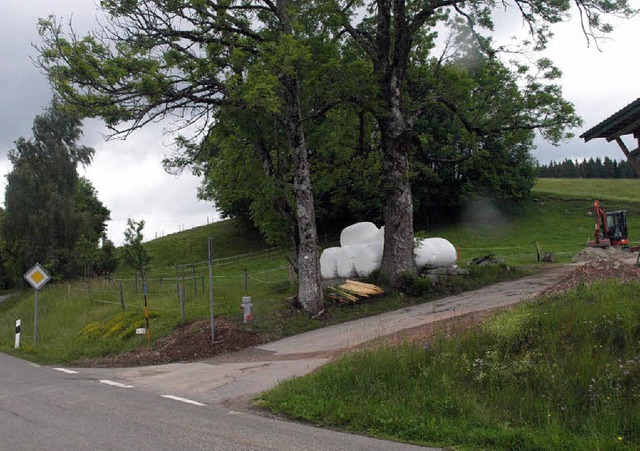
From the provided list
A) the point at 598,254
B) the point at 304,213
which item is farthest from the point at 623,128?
the point at 598,254

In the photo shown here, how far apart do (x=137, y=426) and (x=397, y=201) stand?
42.6 feet

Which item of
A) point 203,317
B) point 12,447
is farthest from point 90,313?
point 12,447

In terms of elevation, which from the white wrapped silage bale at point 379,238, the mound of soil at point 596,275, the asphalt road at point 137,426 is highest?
the white wrapped silage bale at point 379,238

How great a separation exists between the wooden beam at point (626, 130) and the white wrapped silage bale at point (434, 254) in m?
10.0

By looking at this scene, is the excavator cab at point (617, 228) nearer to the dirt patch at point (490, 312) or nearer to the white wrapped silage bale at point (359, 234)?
the white wrapped silage bale at point (359, 234)

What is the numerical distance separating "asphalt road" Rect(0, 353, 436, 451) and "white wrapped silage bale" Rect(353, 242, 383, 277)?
11.5 m

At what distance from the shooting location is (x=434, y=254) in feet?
68.6

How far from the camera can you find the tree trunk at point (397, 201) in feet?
61.1

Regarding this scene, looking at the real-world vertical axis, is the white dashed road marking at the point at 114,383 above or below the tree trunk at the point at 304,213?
below

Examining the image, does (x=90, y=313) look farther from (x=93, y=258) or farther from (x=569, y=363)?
(x=569, y=363)

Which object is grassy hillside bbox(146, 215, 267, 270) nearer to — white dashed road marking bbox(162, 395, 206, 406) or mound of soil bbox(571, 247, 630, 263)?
mound of soil bbox(571, 247, 630, 263)

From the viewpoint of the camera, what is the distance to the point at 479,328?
856 centimetres

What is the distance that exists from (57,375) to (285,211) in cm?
809

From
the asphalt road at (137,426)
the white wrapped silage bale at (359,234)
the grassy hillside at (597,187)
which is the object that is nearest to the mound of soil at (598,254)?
the white wrapped silage bale at (359,234)
